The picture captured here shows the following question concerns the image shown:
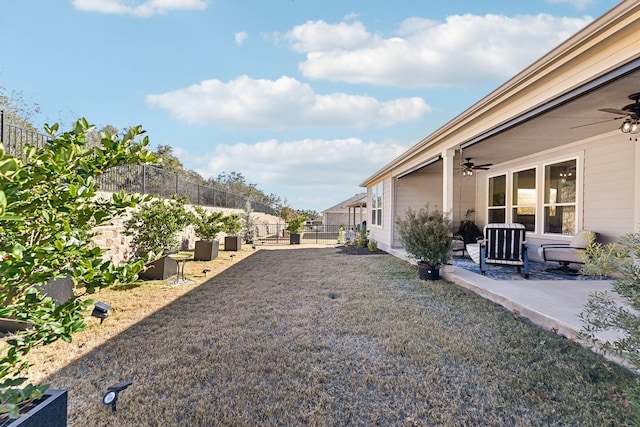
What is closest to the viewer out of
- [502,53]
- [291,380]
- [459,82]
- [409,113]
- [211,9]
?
[291,380]

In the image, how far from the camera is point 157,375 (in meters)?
2.64

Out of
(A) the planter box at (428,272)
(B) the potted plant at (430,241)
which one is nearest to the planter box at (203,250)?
(B) the potted plant at (430,241)

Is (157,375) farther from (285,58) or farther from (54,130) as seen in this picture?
(285,58)

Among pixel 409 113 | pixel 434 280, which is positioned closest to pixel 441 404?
pixel 434 280

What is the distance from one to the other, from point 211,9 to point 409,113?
9.42 meters

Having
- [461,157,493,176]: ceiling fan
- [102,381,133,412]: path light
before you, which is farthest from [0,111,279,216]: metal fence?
[461,157,493,176]: ceiling fan

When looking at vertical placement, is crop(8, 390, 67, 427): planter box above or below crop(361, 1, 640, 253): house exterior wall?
below

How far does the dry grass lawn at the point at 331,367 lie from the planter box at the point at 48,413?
0.65 m

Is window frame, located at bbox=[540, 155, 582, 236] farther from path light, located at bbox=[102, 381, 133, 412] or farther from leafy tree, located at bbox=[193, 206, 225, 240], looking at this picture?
leafy tree, located at bbox=[193, 206, 225, 240]

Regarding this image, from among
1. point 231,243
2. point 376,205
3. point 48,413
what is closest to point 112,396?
point 48,413

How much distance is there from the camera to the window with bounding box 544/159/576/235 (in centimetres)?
680

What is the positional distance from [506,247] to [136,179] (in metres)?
8.82

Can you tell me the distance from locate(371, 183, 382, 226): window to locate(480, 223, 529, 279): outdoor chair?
6.66 metres

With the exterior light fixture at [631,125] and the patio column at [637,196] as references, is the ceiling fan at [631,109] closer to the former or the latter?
the exterior light fixture at [631,125]
